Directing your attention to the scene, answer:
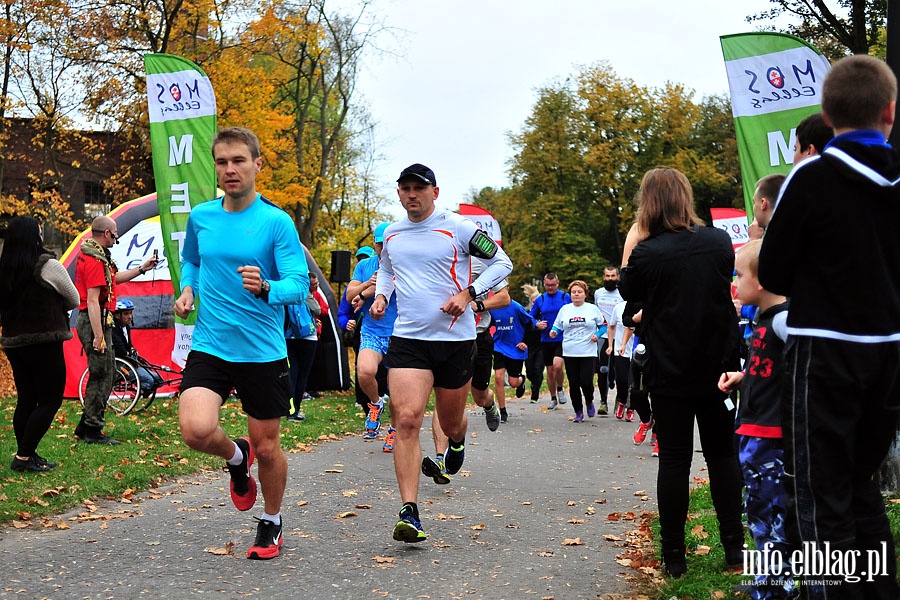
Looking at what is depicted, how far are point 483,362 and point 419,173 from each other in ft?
21.3

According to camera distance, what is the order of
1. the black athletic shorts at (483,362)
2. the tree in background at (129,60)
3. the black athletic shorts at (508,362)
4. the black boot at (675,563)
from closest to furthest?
the black boot at (675,563), the black athletic shorts at (483,362), the black athletic shorts at (508,362), the tree in background at (129,60)

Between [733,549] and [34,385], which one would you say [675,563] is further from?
[34,385]

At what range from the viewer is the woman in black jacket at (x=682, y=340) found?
511 cm

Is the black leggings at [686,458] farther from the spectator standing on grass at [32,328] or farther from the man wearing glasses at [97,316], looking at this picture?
the man wearing glasses at [97,316]

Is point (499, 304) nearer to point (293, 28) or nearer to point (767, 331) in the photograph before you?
point (767, 331)

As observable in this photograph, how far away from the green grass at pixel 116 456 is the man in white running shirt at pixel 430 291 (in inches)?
113

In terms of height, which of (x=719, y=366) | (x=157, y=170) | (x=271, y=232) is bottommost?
(x=719, y=366)

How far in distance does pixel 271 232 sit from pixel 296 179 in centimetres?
3219

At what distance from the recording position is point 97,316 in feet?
33.6

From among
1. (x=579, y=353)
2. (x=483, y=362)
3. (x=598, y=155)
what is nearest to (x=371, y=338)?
(x=483, y=362)

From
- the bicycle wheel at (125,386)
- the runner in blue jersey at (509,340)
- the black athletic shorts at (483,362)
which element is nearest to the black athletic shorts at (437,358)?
the black athletic shorts at (483,362)

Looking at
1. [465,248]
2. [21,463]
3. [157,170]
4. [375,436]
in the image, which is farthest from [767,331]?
[157,170]

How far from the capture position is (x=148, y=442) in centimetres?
1096

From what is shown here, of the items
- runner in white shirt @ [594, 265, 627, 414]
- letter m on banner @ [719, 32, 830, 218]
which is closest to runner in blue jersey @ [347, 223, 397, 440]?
letter m on banner @ [719, 32, 830, 218]
